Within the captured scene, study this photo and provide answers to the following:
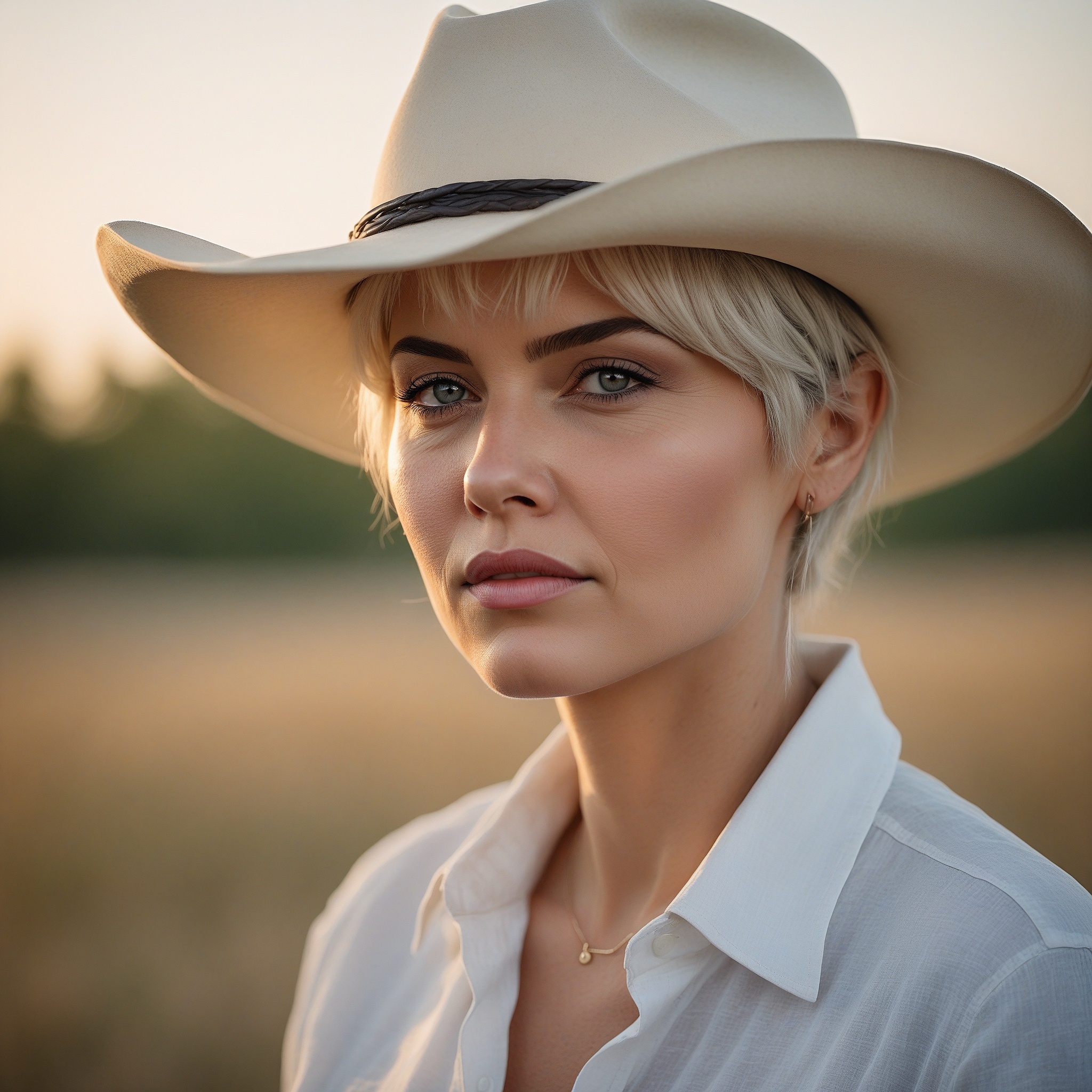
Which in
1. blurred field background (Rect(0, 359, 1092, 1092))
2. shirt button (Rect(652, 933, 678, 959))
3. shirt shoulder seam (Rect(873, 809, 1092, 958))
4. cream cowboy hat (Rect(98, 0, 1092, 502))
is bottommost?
blurred field background (Rect(0, 359, 1092, 1092))

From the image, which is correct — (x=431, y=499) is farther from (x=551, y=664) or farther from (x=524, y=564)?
(x=551, y=664)

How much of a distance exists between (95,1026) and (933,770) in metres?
6.17

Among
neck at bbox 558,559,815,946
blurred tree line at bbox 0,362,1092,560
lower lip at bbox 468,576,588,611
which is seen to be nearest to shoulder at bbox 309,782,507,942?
neck at bbox 558,559,815,946

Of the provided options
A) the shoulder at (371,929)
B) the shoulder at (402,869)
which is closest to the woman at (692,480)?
the shoulder at (371,929)

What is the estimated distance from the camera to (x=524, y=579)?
4.66ft

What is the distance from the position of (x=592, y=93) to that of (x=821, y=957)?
55.7 inches

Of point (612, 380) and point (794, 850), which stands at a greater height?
point (612, 380)

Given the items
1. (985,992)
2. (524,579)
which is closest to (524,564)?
(524,579)

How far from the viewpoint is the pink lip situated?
140 centimetres

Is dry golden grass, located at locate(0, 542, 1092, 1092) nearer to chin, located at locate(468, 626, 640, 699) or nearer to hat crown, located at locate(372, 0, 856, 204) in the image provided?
chin, located at locate(468, 626, 640, 699)

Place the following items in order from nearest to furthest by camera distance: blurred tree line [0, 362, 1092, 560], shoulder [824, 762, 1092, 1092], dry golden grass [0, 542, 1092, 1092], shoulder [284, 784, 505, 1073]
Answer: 1. shoulder [824, 762, 1092, 1092]
2. shoulder [284, 784, 505, 1073]
3. dry golden grass [0, 542, 1092, 1092]
4. blurred tree line [0, 362, 1092, 560]

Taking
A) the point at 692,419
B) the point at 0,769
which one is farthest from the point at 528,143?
the point at 0,769

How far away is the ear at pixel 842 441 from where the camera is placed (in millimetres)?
1637

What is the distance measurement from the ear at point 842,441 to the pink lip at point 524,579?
0.53m
